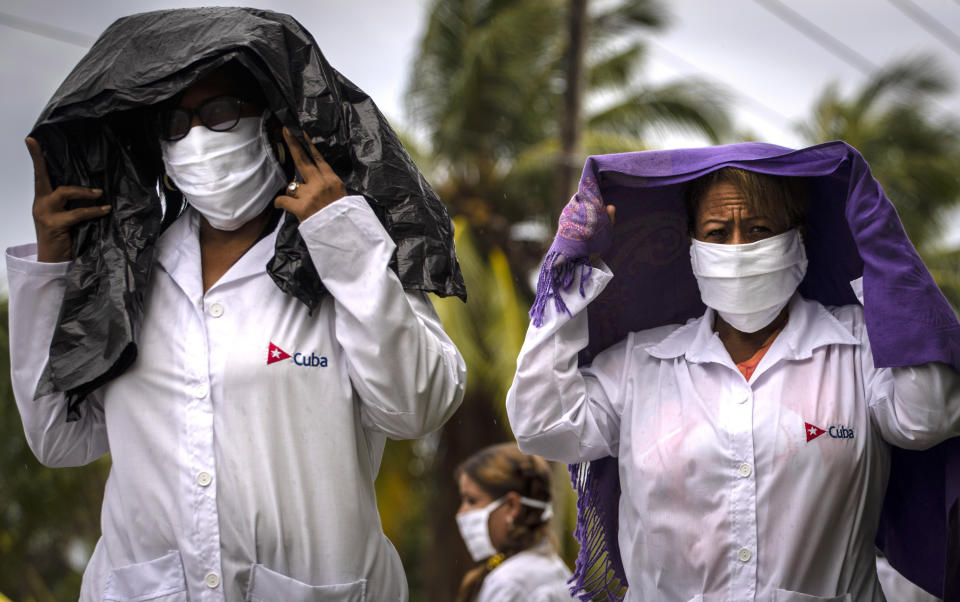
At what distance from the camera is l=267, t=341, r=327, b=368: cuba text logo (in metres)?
3.47

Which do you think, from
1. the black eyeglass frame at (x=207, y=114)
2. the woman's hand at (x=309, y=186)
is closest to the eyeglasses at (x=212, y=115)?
the black eyeglass frame at (x=207, y=114)

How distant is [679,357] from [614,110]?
51.0ft

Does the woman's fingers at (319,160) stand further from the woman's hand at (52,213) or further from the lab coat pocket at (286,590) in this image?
the lab coat pocket at (286,590)

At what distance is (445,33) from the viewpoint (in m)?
20.2

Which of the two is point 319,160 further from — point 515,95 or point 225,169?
point 515,95

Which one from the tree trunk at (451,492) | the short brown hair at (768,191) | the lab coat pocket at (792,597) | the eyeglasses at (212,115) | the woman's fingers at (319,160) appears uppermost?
the eyeglasses at (212,115)

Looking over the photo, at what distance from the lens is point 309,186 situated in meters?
3.51

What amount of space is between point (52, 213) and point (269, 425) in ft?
3.29

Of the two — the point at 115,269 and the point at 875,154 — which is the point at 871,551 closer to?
the point at 115,269

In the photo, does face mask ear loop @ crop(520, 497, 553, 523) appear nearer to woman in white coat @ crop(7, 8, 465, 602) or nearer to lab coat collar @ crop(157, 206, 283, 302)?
woman in white coat @ crop(7, 8, 465, 602)

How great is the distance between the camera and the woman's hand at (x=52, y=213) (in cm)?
369

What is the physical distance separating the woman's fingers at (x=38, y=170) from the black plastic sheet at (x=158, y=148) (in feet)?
0.11

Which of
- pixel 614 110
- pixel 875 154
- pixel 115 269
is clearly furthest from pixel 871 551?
pixel 875 154

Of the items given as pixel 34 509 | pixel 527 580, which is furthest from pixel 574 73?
pixel 34 509
